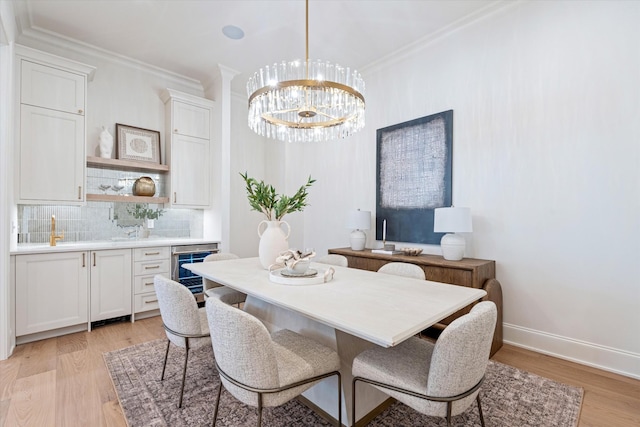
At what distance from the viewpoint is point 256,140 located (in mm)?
5223

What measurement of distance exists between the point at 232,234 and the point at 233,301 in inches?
94.5

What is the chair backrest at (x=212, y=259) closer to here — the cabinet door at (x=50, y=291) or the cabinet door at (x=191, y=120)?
the cabinet door at (x=50, y=291)

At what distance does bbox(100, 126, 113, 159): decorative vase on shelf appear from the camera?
3.57m

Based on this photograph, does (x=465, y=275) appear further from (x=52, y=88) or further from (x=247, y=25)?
(x=52, y=88)

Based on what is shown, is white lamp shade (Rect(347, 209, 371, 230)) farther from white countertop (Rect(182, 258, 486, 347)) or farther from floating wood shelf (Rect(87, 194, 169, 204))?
floating wood shelf (Rect(87, 194, 169, 204))

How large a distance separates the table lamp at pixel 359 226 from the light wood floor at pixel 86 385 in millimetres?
1713

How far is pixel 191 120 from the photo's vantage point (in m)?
4.13

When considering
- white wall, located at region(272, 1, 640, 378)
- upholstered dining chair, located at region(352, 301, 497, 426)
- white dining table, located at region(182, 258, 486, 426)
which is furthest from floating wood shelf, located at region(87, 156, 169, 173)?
upholstered dining chair, located at region(352, 301, 497, 426)

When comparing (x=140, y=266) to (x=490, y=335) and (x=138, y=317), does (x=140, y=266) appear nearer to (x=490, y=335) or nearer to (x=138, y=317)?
(x=138, y=317)

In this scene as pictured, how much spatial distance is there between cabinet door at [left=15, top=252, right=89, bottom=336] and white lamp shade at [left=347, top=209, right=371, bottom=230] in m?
2.85

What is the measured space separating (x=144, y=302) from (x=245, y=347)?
113 inches

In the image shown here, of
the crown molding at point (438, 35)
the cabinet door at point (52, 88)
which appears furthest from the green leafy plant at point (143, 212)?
the crown molding at point (438, 35)

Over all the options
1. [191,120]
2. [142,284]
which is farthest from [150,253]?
[191,120]

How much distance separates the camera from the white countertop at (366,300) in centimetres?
120
